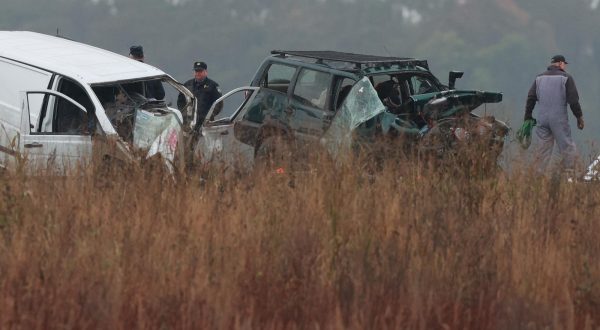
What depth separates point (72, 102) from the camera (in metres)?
11.9

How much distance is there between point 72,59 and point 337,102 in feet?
10.3

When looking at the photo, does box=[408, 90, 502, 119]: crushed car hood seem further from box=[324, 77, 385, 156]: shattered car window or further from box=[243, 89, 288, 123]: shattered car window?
box=[243, 89, 288, 123]: shattered car window

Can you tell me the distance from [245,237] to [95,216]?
0.98 m

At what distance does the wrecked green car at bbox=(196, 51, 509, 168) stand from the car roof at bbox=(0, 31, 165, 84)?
1.12 m

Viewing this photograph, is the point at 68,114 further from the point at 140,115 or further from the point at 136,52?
the point at 136,52

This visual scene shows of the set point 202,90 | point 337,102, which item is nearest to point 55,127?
point 337,102

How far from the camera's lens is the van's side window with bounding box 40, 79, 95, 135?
41.3 feet

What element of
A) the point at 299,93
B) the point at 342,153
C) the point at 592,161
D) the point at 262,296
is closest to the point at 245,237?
the point at 262,296


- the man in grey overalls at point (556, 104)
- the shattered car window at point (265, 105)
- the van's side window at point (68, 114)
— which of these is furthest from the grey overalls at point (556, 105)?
the van's side window at point (68, 114)

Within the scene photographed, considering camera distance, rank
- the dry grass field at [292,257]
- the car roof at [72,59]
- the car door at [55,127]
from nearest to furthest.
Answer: the dry grass field at [292,257] < the car door at [55,127] < the car roof at [72,59]

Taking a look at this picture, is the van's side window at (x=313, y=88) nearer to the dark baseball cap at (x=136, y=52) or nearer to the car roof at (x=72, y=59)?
the car roof at (x=72, y=59)

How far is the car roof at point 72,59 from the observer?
504 inches

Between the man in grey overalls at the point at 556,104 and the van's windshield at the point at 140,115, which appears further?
the man in grey overalls at the point at 556,104

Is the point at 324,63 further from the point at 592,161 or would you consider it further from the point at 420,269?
the point at 420,269
